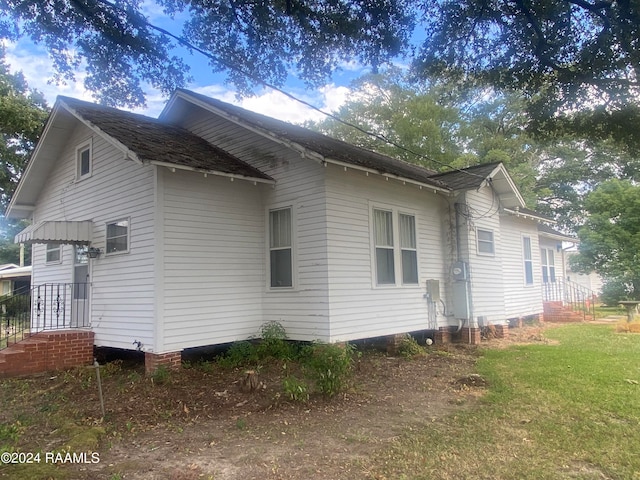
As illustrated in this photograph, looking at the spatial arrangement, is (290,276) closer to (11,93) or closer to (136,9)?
(136,9)

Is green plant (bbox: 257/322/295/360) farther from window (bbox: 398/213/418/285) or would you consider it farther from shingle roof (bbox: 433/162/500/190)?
shingle roof (bbox: 433/162/500/190)

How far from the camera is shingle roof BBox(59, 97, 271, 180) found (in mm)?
8445

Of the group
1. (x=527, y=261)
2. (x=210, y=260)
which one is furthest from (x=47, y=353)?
(x=527, y=261)

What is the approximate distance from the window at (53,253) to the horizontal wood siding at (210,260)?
4.62m

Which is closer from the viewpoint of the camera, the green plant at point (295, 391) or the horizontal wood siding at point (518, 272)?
the green plant at point (295, 391)

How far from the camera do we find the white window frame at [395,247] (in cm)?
989

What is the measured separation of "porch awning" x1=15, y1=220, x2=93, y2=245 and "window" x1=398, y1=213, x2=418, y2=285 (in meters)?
6.79

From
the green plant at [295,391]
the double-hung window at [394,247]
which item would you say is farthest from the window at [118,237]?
the double-hung window at [394,247]

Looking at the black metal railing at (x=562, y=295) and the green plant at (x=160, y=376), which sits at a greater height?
the black metal railing at (x=562, y=295)

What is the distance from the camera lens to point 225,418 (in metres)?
5.92

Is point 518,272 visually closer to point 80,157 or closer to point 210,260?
point 210,260

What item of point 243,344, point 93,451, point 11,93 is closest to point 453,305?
point 243,344

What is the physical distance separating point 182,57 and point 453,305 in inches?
340

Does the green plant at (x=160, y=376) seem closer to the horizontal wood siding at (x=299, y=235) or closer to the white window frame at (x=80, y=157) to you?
the horizontal wood siding at (x=299, y=235)
